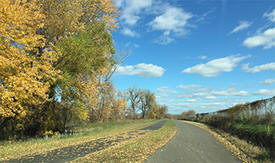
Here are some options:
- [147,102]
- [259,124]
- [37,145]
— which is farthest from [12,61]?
[147,102]

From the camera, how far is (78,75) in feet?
57.4

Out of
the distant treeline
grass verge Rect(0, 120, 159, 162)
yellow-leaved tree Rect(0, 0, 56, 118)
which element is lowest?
grass verge Rect(0, 120, 159, 162)

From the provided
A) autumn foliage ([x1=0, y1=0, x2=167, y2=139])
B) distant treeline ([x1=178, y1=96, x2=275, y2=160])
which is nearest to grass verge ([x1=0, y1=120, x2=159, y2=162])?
autumn foliage ([x1=0, y1=0, x2=167, y2=139])

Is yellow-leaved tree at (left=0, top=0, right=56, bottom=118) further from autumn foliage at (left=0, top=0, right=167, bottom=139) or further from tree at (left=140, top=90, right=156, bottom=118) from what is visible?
tree at (left=140, top=90, right=156, bottom=118)

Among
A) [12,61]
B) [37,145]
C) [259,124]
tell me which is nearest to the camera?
[12,61]

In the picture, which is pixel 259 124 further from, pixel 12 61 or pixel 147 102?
pixel 147 102

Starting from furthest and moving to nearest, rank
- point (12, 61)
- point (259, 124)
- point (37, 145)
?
point (259, 124) < point (37, 145) < point (12, 61)

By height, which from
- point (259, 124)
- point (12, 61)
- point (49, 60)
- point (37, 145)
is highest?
point (49, 60)

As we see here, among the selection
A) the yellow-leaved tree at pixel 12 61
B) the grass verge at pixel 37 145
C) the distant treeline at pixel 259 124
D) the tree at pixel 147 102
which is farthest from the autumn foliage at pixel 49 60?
the tree at pixel 147 102

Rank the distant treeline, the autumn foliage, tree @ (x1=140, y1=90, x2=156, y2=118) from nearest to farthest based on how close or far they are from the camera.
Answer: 1. the distant treeline
2. the autumn foliage
3. tree @ (x1=140, y1=90, x2=156, y2=118)

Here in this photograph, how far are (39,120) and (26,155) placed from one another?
368 inches

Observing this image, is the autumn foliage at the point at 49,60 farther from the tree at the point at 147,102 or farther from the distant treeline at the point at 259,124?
the tree at the point at 147,102

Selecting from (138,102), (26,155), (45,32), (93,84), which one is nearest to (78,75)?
(93,84)

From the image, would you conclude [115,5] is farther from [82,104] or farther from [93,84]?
[82,104]
